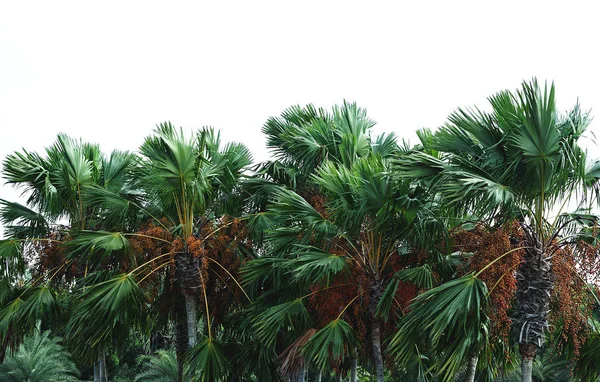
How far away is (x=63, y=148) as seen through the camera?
1560cm

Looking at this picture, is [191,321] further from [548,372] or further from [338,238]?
[548,372]

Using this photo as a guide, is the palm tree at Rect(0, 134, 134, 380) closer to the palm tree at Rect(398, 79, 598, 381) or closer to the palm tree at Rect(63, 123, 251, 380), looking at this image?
the palm tree at Rect(63, 123, 251, 380)

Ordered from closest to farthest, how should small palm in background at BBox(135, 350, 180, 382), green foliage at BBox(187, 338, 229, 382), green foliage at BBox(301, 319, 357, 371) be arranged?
1. green foliage at BBox(301, 319, 357, 371)
2. green foliage at BBox(187, 338, 229, 382)
3. small palm in background at BBox(135, 350, 180, 382)

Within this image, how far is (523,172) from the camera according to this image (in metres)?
9.87

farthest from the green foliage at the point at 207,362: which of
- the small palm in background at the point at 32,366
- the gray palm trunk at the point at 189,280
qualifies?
the small palm in background at the point at 32,366

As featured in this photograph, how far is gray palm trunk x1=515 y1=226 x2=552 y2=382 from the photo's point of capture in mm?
9789

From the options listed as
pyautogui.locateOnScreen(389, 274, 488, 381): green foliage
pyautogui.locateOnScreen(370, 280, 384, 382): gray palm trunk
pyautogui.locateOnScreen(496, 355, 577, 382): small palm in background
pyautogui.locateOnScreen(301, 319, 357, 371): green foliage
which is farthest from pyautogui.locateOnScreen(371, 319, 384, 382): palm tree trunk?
pyautogui.locateOnScreen(496, 355, 577, 382): small palm in background

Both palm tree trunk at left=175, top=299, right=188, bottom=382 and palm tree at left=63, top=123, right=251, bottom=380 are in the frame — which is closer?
palm tree at left=63, top=123, right=251, bottom=380

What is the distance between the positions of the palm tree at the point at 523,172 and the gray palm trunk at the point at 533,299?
0.01 metres

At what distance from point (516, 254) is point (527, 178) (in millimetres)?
1043

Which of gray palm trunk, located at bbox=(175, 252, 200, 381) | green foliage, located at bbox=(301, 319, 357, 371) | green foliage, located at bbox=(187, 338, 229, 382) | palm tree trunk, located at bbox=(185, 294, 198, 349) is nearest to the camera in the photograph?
green foliage, located at bbox=(301, 319, 357, 371)

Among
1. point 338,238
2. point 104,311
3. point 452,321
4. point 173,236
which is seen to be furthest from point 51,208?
point 452,321

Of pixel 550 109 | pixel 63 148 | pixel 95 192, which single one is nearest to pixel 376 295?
pixel 550 109

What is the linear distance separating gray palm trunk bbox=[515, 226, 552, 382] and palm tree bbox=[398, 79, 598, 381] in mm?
13
